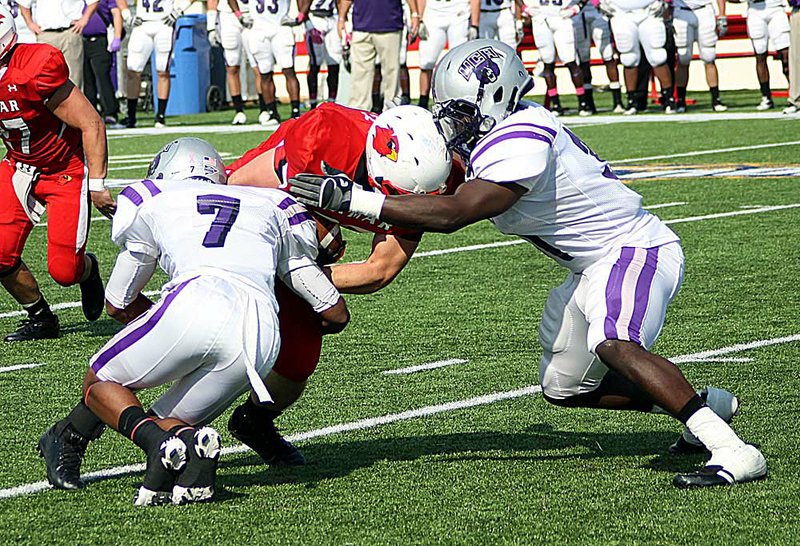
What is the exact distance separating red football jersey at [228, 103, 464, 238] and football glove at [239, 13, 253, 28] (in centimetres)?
1270

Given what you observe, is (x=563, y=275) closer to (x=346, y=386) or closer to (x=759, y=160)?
(x=346, y=386)

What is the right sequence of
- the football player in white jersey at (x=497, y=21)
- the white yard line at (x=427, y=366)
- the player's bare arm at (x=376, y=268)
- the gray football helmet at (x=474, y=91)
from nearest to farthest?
the gray football helmet at (x=474, y=91)
the player's bare arm at (x=376, y=268)
the white yard line at (x=427, y=366)
the football player in white jersey at (x=497, y=21)

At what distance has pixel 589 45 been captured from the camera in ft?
56.7

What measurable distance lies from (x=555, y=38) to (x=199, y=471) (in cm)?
1388

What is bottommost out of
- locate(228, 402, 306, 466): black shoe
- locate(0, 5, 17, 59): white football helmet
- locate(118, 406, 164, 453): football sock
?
locate(228, 402, 306, 466): black shoe

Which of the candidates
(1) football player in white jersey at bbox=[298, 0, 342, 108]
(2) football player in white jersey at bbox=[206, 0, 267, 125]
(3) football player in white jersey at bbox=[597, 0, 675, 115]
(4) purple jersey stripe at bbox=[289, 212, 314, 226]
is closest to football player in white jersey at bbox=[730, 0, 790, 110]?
(3) football player in white jersey at bbox=[597, 0, 675, 115]

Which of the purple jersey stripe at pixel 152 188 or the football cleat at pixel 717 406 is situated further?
the football cleat at pixel 717 406

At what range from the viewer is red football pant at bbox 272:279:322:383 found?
4086 millimetres

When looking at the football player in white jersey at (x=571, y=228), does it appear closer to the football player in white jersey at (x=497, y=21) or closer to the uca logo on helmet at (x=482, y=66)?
the uca logo on helmet at (x=482, y=66)

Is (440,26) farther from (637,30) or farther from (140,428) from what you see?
(140,428)

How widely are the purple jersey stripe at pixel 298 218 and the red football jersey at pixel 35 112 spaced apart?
2.51 m

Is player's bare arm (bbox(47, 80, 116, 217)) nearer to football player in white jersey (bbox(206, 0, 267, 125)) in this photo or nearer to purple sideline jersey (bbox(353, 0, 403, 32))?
purple sideline jersey (bbox(353, 0, 403, 32))

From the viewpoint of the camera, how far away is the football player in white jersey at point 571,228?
12.4 ft

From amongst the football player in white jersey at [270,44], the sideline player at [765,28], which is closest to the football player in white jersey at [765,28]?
the sideline player at [765,28]
